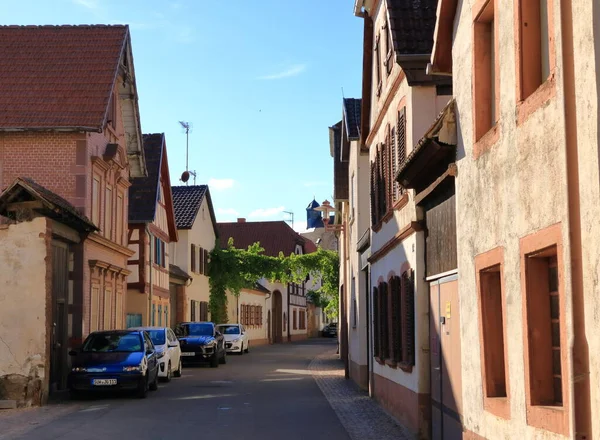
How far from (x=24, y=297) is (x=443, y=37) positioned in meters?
12.2

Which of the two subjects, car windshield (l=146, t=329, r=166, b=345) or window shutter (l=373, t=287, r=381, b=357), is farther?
car windshield (l=146, t=329, r=166, b=345)

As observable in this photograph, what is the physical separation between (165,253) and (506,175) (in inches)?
1351

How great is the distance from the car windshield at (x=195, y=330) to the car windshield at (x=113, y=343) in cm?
1370

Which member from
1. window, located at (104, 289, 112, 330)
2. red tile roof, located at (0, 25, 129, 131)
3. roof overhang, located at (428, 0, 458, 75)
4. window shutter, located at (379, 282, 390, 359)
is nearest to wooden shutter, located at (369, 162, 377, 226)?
window shutter, located at (379, 282, 390, 359)

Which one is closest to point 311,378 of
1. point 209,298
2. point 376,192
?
point 376,192

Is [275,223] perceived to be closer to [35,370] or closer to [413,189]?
[35,370]

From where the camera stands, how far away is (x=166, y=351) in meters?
27.2

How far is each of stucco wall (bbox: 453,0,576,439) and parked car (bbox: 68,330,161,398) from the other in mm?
12000

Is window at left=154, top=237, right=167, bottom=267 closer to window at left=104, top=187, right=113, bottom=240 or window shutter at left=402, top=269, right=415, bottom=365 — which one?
window at left=104, top=187, right=113, bottom=240

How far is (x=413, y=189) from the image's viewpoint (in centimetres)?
1468

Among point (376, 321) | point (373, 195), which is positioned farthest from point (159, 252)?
point (376, 321)

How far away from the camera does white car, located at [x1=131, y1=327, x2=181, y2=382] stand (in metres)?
26.8

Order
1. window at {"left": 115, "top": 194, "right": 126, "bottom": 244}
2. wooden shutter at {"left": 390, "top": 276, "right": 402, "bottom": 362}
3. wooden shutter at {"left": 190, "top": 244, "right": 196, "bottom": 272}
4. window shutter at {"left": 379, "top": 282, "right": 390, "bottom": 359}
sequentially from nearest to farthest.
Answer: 1. wooden shutter at {"left": 390, "top": 276, "right": 402, "bottom": 362}
2. window shutter at {"left": 379, "top": 282, "right": 390, "bottom": 359}
3. window at {"left": 115, "top": 194, "right": 126, "bottom": 244}
4. wooden shutter at {"left": 190, "top": 244, "right": 196, "bottom": 272}

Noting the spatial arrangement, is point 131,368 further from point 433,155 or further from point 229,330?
point 229,330
